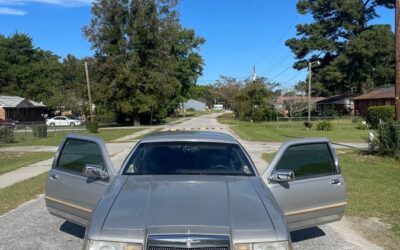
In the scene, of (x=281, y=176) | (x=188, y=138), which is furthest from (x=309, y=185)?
(x=188, y=138)

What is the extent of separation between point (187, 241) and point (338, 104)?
7975 centimetres

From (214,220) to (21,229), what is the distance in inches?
196

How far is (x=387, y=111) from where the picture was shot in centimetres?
4441

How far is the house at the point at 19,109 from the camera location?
67562mm

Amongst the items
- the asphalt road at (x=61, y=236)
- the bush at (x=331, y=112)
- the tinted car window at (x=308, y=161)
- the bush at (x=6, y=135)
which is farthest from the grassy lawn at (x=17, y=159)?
the bush at (x=331, y=112)

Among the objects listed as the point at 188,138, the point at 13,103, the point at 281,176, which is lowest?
A: the point at 281,176

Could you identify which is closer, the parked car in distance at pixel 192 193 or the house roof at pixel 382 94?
the parked car in distance at pixel 192 193

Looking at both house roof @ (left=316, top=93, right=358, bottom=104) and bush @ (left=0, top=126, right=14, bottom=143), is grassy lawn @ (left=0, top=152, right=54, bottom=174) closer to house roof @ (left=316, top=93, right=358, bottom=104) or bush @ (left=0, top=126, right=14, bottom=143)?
bush @ (left=0, top=126, right=14, bottom=143)

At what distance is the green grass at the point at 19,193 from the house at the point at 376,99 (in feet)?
168

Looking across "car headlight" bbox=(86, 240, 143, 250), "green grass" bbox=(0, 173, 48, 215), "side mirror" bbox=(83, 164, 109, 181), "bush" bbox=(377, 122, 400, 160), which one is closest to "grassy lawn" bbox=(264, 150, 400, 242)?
"bush" bbox=(377, 122, 400, 160)

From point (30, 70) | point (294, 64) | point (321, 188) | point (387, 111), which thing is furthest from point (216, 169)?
point (30, 70)

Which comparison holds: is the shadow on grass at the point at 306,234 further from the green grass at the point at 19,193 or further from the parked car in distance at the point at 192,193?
the green grass at the point at 19,193

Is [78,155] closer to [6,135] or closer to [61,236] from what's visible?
[61,236]

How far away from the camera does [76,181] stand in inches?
250
